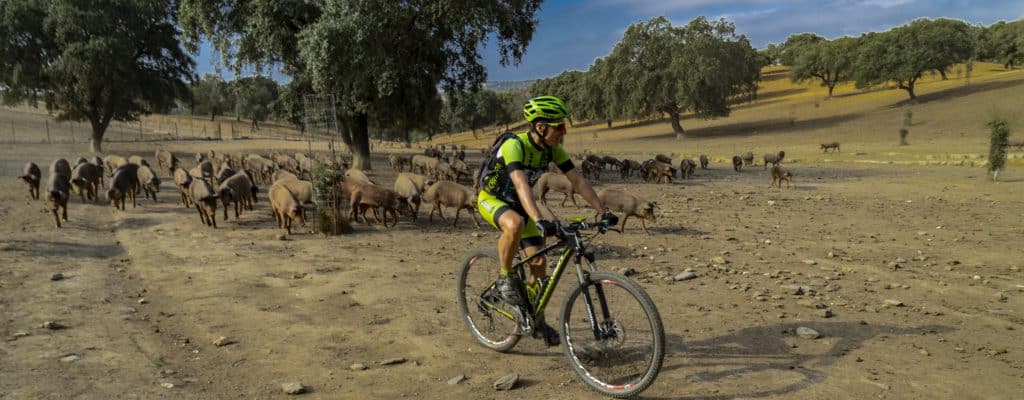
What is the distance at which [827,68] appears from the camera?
76.1m

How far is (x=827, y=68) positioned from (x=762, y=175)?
193ft

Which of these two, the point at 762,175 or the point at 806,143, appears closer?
the point at 762,175

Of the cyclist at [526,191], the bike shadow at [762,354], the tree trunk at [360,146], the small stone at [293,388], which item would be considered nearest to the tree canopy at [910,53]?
the tree trunk at [360,146]

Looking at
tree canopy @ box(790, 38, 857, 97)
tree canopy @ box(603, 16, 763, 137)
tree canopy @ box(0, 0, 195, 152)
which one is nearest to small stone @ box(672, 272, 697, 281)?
tree canopy @ box(0, 0, 195, 152)

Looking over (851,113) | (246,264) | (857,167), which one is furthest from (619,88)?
(246,264)

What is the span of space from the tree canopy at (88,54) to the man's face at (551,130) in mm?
29672

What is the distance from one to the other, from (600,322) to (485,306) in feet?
4.16

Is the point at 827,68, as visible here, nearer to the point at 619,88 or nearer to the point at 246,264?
the point at 619,88

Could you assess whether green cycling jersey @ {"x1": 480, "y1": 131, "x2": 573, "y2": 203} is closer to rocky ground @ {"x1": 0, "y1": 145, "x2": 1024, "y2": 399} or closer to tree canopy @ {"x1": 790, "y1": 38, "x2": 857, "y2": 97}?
rocky ground @ {"x1": 0, "y1": 145, "x2": 1024, "y2": 399}

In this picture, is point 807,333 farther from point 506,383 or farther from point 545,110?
point 545,110

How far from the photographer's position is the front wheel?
12.8ft

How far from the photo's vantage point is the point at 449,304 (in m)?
6.54

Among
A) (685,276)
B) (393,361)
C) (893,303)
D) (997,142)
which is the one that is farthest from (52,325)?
(997,142)

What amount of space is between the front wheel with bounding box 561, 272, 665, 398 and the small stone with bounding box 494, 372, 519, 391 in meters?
0.42
